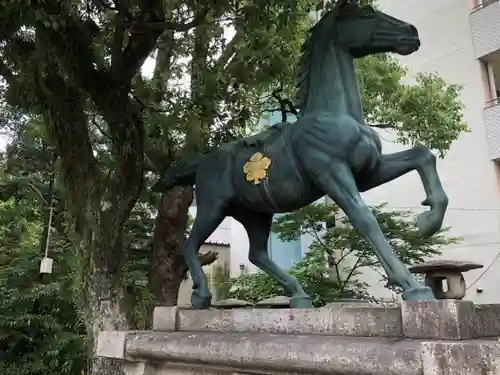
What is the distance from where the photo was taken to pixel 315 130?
3230 millimetres

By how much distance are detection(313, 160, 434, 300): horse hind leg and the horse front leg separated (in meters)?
0.25

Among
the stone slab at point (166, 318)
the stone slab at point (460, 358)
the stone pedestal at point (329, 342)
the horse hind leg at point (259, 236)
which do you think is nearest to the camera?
the stone slab at point (460, 358)

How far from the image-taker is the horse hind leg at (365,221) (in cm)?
258

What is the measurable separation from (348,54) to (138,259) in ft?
23.4

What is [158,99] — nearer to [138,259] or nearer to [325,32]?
[138,259]

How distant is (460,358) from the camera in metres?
A: 2.01

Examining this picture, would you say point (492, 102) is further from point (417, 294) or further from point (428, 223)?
point (417, 294)

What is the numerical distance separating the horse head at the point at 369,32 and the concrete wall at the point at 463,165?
840 centimetres

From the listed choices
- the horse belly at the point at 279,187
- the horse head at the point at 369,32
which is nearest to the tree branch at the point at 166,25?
the horse head at the point at 369,32

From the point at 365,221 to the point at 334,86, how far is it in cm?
99

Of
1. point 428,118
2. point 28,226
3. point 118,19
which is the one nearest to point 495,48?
point 428,118

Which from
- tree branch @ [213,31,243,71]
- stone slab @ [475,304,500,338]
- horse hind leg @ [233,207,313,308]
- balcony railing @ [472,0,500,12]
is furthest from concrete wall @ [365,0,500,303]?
stone slab @ [475,304,500,338]

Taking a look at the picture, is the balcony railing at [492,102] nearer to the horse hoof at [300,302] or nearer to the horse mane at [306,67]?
the horse mane at [306,67]

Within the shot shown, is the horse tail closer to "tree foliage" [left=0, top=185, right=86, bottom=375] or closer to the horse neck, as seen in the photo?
the horse neck
